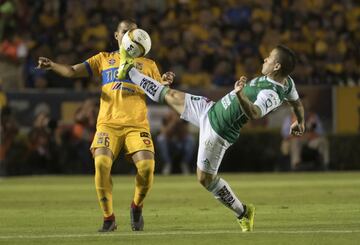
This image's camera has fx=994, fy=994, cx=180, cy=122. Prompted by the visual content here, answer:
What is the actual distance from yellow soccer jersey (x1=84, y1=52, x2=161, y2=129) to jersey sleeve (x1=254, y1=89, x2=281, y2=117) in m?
1.76

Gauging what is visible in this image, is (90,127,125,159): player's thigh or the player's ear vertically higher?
the player's ear

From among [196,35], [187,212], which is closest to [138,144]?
[187,212]

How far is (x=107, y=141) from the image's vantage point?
12141 mm

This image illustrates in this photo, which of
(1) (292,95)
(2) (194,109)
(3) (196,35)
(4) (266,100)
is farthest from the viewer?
(3) (196,35)

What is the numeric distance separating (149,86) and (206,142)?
38.7 inches

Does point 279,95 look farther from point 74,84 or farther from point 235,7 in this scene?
point 235,7

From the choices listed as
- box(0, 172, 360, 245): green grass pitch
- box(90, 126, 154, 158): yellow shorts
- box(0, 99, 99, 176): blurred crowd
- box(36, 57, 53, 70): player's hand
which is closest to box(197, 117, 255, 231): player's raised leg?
box(0, 172, 360, 245): green grass pitch

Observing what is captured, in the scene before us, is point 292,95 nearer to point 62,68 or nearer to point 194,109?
point 194,109

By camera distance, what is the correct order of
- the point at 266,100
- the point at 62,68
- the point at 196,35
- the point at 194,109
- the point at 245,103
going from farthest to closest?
1. the point at 196,35
2. the point at 62,68
3. the point at 194,109
4. the point at 266,100
5. the point at 245,103

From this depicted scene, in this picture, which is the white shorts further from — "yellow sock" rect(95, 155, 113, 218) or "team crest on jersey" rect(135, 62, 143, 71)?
"yellow sock" rect(95, 155, 113, 218)

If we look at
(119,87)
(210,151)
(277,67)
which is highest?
(277,67)

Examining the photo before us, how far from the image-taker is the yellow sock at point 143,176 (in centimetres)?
1216

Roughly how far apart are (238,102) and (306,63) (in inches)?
660

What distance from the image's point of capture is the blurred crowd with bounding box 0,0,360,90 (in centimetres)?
2725
